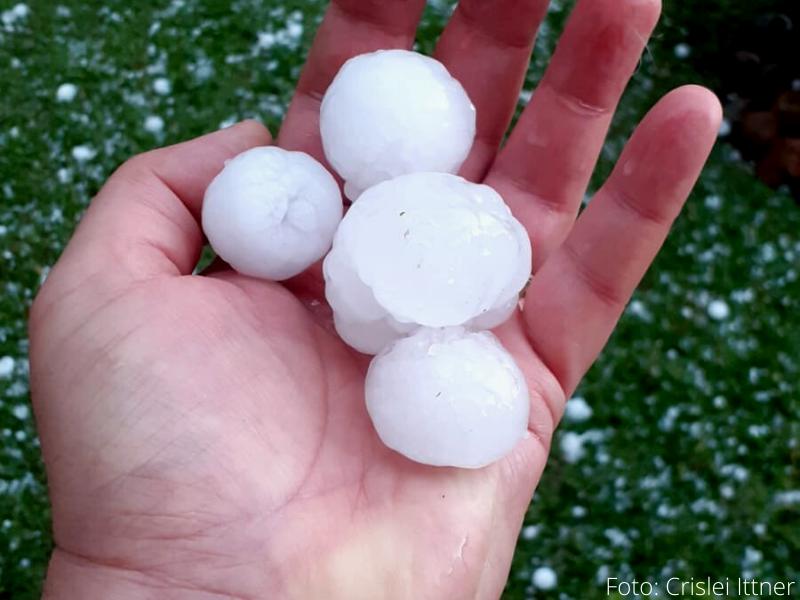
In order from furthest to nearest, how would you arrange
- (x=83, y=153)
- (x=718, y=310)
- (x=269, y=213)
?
1. (x=83, y=153)
2. (x=718, y=310)
3. (x=269, y=213)

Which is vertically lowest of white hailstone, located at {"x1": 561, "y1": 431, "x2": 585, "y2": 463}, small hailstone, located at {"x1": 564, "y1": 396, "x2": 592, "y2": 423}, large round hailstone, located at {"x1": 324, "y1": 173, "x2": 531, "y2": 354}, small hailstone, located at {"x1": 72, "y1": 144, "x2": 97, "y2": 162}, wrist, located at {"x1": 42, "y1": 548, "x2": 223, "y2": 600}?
white hailstone, located at {"x1": 561, "y1": 431, "x2": 585, "y2": 463}

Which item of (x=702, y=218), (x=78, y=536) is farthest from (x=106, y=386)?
(x=702, y=218)

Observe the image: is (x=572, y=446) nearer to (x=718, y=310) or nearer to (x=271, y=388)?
(x=718, y=310)

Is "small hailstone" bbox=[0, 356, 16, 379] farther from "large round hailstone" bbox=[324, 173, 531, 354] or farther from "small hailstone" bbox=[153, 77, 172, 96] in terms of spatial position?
"large round hailstone" bbox=[324, 173, 531, 354]

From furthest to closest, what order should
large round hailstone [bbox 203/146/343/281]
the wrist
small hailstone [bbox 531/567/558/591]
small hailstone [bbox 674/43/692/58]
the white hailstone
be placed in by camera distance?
small hailstone [bbox 674/43/692/58], the white hailstone, small hailstone [bbox 531/567/558/591], large round hailstone [bbox 203/146/343/281], the wrist

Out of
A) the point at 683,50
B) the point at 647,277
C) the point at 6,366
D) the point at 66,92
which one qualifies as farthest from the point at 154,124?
the point at 683,50

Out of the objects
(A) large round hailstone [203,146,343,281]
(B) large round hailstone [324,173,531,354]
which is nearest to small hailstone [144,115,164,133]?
(A) large round hailstone [203,146,343,281]

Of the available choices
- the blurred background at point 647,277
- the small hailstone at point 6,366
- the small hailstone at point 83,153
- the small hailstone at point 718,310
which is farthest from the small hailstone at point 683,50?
the small hailstone at point 6,366

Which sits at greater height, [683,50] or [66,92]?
[683,50]
